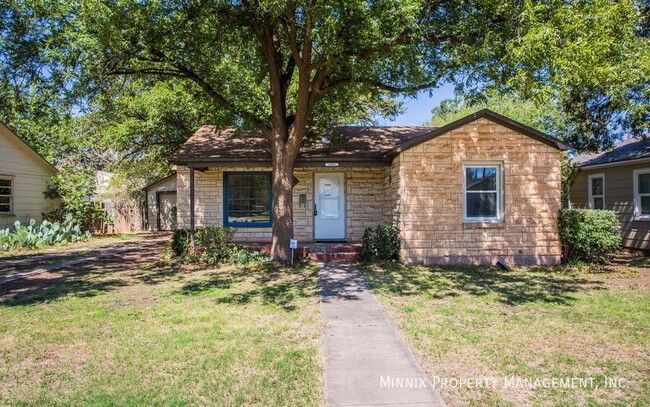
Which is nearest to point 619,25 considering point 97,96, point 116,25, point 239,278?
point 239,278

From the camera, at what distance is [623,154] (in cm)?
1386

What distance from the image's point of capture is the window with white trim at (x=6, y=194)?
15641 mm

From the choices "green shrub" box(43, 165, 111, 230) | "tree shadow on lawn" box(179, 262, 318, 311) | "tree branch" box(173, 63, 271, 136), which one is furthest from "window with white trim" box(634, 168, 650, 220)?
"green shrub" box(43, 165, 111, 230)

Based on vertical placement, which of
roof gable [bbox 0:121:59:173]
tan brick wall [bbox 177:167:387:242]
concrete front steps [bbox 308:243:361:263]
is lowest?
concrete front steps [bbox 308:243:361:263]

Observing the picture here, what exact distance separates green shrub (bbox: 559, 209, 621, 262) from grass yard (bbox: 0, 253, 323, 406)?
6.71 metres

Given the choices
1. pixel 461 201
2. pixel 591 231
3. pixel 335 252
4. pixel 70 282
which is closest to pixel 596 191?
pixel 591 231

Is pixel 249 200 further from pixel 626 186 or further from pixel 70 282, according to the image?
pixel 626 186

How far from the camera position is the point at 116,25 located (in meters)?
A: 8.27

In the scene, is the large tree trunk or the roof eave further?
the roof eave

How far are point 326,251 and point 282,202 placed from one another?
2037 millimetres

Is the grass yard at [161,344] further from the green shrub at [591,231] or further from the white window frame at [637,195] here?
the white window frame at [637,195]

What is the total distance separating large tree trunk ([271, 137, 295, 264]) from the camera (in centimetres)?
1058

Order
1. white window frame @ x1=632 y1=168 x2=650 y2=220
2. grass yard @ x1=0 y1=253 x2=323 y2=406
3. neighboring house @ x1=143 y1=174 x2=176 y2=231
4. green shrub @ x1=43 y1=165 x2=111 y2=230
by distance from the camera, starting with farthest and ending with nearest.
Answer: neighboring house @ x1=143 y1=174 x2=176 y2=231 < green shrub @ x1=43 y1=165 x2=111 y2=230 < white window frame @ x1=632 y1=168 x2=650 y2=220 < grass yard @ x1=0 y1=253 x2=323 y2=406

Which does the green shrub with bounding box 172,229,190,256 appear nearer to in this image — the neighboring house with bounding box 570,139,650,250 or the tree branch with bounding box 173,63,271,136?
the tree branch with bounding box 173,63,271,136
